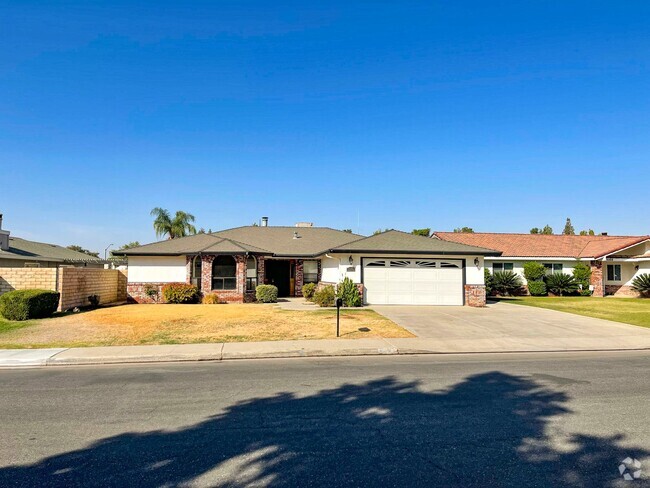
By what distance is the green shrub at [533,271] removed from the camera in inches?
1277

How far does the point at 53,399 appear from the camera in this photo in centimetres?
706

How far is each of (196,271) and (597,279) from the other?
30.2 m

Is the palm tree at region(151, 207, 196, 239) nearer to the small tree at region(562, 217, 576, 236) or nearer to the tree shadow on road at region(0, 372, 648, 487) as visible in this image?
the tree shadow on road at region(0, 372, 648, 487)

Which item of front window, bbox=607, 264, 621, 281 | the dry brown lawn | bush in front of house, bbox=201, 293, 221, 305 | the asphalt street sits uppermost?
front window, bbox=607, 264, 621, 281

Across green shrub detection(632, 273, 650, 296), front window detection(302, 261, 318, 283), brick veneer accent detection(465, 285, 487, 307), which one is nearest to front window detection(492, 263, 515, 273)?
green shrub detection(632, 273, 650, 296)

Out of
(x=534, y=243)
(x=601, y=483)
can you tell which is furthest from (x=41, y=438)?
(x=534, y=243)

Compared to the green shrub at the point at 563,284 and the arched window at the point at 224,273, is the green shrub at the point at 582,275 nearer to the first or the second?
the green shrub at the point at 563,284

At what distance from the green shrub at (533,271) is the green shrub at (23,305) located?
3161cm

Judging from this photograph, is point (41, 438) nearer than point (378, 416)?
Yes

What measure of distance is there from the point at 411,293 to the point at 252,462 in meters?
19.3

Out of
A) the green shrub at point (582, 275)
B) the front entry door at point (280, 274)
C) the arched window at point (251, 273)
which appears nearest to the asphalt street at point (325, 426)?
the arched window at point (251, 273)

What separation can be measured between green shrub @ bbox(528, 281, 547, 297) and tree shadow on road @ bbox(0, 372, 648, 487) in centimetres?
2869

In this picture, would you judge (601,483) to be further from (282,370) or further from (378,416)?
(282,370)

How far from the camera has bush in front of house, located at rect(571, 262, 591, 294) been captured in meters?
32.3
